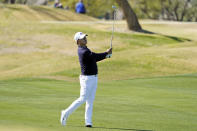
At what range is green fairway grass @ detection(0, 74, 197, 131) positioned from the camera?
41.5ft

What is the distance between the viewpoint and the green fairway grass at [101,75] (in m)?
13.6

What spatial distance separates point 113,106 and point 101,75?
13177 millimetres

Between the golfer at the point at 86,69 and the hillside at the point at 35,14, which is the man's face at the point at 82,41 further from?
the hillside at the point at 35,14

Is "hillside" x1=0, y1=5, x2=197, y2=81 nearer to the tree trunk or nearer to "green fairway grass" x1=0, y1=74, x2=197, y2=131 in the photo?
the tree trunk

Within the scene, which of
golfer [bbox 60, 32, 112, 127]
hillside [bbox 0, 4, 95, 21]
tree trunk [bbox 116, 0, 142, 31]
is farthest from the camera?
hillside [bbox 0, 4, 95, 21]

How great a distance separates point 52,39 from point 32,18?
39.0 ft

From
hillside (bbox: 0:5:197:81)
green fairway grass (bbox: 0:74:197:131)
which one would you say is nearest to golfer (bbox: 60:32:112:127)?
green fairway grass (bbox: 0:74:197:131)

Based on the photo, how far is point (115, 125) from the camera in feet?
42.0

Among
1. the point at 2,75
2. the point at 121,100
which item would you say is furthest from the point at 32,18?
the point at 121,100

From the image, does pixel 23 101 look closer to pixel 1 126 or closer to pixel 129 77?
pixel 1 126

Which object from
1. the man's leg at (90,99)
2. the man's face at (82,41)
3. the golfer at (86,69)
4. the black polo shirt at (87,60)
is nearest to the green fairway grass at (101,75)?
the man's leg at (90,99)

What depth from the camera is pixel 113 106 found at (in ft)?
53.5

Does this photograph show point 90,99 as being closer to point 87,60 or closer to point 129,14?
point 87,60

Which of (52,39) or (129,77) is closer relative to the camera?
(129,77)
